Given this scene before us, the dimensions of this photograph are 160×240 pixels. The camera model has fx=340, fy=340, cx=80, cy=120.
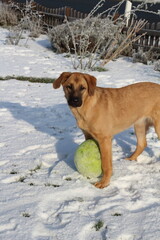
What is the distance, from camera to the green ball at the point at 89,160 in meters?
4.12

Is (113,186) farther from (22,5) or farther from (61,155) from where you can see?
(22,5)

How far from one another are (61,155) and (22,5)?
15.1 m

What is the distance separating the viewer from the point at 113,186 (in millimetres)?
4039

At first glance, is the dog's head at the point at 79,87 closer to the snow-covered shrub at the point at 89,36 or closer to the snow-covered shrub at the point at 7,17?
the snow-covered shrub at the point at 89,36

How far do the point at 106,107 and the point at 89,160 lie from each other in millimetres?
683

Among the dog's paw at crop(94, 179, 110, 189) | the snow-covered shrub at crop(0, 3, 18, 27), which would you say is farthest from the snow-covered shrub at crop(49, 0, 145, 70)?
the dog's paw at crop(94, 179, 110, 189)

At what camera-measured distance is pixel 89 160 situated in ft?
13.5

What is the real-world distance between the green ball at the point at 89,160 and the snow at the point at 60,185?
0.12 metres

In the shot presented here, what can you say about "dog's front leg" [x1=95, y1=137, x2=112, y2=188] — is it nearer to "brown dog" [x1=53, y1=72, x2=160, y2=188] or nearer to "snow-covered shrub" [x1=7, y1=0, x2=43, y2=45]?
"brown dog" [x1=53, y1=72, x2=160, y2=188]

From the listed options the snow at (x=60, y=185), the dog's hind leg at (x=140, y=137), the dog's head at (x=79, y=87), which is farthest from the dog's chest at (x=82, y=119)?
the dog's hind leg at (x=140, y=137)

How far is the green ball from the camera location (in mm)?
4125

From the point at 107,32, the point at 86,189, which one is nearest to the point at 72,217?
the point at 86,189

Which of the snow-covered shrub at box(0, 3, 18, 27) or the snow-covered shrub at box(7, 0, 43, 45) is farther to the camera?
the snow-covered shrub at box(0, 3, 18, 27)

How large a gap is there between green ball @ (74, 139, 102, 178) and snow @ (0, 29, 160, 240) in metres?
0.12
